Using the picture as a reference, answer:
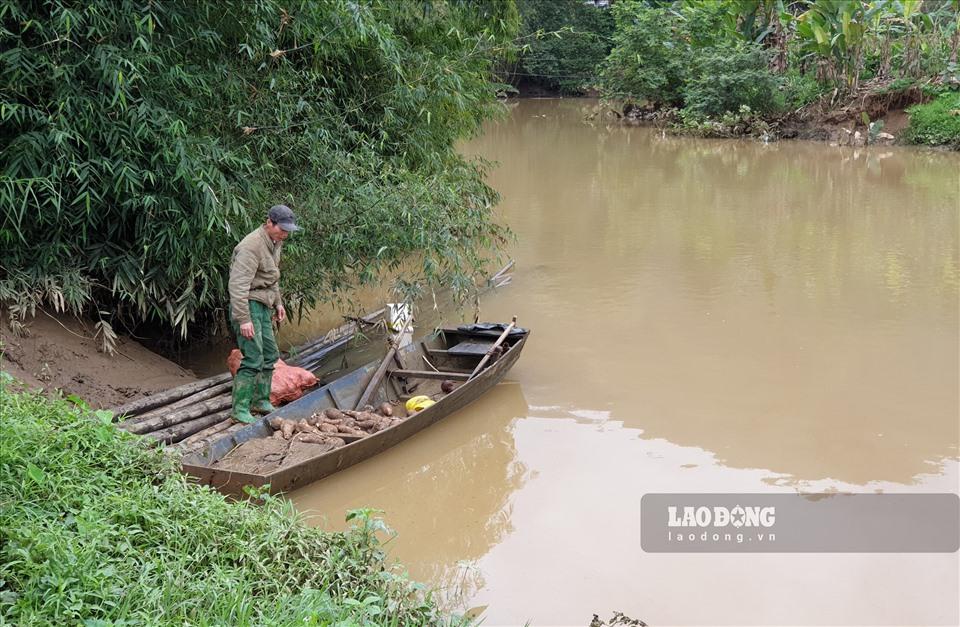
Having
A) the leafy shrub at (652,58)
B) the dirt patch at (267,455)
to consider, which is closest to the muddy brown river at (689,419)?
the dirt patch at (267,455)

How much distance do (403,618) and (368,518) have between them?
544 mm

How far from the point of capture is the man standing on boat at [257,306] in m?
5.84

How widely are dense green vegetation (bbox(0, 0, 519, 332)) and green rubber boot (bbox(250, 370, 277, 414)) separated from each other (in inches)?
40.6

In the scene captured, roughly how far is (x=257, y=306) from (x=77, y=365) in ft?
4.84

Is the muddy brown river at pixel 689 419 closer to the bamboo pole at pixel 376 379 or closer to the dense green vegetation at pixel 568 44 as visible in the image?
the bamboo pole at pixel 376 379

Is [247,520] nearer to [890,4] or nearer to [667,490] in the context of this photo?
[667,490]

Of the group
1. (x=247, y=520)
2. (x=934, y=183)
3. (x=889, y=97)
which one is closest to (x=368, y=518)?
(x=247, y=520)

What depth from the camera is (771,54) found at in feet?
77.5

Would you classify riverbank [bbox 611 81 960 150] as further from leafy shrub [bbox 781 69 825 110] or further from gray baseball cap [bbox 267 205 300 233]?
gray baseball cap [bbox 267 205 300 233]

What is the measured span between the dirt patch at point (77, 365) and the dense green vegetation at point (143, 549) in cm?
168

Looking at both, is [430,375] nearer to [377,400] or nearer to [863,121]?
[377,400]

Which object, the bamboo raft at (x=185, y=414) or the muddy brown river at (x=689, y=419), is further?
the bamboo raft at (x=185, y=414)

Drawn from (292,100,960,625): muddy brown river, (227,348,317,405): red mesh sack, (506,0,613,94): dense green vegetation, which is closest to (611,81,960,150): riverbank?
(292,100,960,625): muddy brown river

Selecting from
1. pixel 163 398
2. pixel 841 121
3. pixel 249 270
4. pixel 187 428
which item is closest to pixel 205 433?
pixel 187 428
